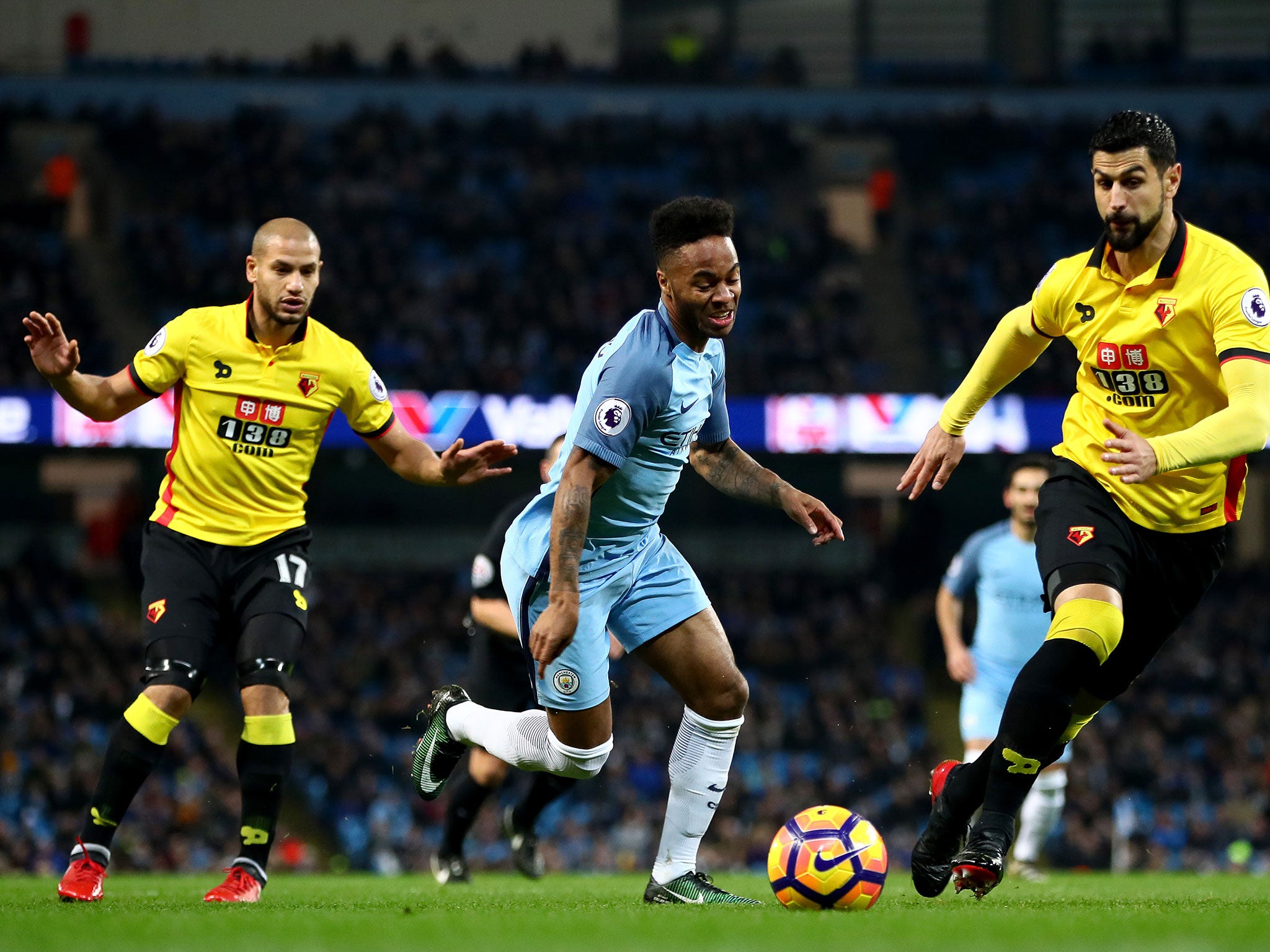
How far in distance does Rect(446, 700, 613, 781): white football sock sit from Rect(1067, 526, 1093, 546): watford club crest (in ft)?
6.16

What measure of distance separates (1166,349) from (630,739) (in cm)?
1474

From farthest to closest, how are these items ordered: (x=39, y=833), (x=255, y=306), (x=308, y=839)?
(x=308, y=839) → (x=39, y=833) → (x=255, y=306)

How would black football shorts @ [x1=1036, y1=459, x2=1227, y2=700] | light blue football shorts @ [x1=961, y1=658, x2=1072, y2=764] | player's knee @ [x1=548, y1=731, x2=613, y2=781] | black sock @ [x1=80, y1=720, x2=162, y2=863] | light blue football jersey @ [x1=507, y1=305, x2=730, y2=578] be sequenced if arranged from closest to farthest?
light blue football jersey @ [x1=507, y1=305, x2=730, y2=578] < black football shorts @ [x1=1036, y1=459, x2=1227, y2=700] < player's knee @ [x1=548, y1=731, x2=613, y2=781] < black sock @ [x1=80, y1=720, x2=162, y2=863] < light blue football shorts @ [x1=961, y1=658, x2=1072, y2=764]

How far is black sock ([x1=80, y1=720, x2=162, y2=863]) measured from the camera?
598 cm

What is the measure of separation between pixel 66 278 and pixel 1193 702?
17.7 meters

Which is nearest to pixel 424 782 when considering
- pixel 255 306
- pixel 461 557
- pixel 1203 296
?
pixel 255 306

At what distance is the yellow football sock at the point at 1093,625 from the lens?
5.21 meters

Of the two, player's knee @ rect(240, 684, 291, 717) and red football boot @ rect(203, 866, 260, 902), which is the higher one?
player's knee @ rect(240, 684, 291, 717)

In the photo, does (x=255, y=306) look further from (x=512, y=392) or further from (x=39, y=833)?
(x=512, y=392)

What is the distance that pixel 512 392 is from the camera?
2125 cm

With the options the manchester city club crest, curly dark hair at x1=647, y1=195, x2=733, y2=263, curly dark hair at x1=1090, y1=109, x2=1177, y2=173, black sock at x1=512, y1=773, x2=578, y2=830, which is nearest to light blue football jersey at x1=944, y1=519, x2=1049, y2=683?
black sock at x1=512, y1=773, x2=578, y2=830

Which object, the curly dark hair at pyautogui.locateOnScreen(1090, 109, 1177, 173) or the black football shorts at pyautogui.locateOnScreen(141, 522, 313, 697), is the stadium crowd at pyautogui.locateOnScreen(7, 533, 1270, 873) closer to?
the black football shorts at pyautogui.locateOnScreen(141, 522, 313, 697)

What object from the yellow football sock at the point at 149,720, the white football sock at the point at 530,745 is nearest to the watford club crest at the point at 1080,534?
the white football sock at the point at 530,745

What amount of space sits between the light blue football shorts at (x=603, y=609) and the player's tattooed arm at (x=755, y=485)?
1.40ft
